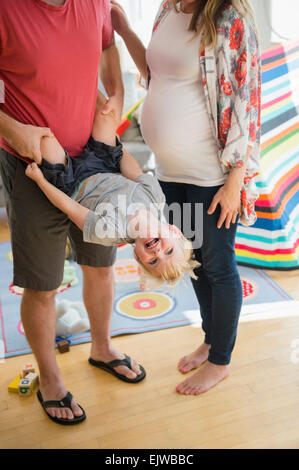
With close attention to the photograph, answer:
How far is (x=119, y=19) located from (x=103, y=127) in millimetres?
383

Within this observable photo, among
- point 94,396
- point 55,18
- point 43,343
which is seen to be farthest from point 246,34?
point 94,396

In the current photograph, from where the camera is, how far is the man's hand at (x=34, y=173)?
1311 mm

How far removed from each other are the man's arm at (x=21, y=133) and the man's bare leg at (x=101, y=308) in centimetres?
55

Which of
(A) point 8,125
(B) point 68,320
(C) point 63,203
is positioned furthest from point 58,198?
(B) point 68,320

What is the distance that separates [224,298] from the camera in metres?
1.58

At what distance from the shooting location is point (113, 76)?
5.16 ft

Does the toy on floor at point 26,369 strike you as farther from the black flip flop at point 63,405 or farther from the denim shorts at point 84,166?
the denim shorts at point 84,166

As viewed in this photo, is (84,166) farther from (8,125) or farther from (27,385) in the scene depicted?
(27,385)

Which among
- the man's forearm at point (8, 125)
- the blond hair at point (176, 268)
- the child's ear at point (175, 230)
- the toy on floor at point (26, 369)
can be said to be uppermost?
the man's forearm at point (8, 125)

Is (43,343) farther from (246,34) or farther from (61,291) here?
(246,34)

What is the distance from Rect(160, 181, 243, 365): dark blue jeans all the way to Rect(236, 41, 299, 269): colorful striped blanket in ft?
3.00

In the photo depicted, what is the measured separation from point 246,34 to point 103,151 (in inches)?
21.3

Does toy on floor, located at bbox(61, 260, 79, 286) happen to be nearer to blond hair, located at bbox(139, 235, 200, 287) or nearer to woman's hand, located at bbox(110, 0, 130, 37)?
blond hair, located at bbox(139, 235, 200, 287)

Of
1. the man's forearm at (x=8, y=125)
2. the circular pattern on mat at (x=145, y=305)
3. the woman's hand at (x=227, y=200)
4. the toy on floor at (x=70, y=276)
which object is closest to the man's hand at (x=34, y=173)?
the man's forearm at (x=8, y=125)
